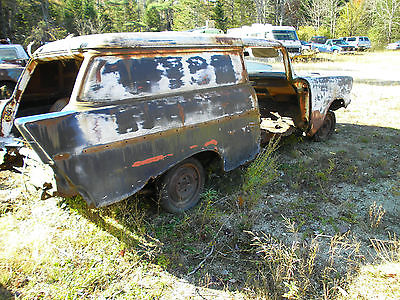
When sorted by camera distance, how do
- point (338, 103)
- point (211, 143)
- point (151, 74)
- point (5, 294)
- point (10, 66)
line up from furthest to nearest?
point (10, 66), point (338, 103), point (211, 143), point (151, 74), point (5, 294)

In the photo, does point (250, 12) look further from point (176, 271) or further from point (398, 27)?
point (176, 271)

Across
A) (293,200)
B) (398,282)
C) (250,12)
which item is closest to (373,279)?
(398,282)

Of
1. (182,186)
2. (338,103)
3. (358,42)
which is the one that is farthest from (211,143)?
(358,42)

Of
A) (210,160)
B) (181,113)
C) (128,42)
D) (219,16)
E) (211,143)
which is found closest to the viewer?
(128,42)

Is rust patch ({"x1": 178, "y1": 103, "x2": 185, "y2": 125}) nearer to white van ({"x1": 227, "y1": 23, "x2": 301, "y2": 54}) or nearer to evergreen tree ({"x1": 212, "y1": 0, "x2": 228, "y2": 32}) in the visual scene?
white van ({"x1": 227, "y1": 23, "x2": 301, "y2": 54})

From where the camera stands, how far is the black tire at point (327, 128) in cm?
587

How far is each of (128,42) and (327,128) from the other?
505cm

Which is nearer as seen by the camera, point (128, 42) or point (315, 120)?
point (128, 42)

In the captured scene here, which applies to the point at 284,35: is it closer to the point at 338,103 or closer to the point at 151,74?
the point at 338,103

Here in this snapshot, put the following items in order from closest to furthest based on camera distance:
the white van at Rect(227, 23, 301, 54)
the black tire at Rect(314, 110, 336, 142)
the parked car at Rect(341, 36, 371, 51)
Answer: the black tire at Rect(314, 110, 336, 142), the white van at Rect(227, 23, 301, 54), the parked car at Rect(341, 36, 371, 51)

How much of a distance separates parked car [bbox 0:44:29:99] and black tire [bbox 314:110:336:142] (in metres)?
7.71

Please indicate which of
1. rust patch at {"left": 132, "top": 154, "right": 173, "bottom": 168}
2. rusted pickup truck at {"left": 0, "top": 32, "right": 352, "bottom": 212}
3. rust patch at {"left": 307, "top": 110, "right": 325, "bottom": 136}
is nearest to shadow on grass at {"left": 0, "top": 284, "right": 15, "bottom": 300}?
rusted pickup truck at {"left": 0, "top": 32, "right": 352, "bottom": 212}

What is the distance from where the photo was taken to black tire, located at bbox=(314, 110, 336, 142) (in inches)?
231

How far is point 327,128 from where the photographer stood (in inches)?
240
